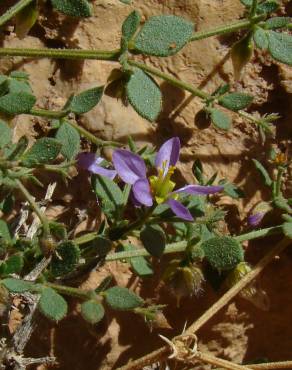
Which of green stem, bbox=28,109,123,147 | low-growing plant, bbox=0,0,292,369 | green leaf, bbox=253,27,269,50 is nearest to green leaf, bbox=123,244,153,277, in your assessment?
low-growing plant, bbox=0,0,292,369

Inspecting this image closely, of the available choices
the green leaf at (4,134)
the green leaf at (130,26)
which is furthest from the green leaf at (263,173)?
the green leaf at (4,134)

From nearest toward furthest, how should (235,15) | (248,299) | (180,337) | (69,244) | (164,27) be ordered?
(69,244) → (164,27) → (180,337) → (248,299) → (235,15)

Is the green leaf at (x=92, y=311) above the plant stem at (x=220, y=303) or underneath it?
above

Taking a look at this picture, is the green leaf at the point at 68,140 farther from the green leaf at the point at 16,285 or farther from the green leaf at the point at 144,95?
the green leaf at the point at 16,285

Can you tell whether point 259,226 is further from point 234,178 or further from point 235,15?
point 235,15

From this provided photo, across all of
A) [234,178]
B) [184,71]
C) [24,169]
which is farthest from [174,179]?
[24,169]

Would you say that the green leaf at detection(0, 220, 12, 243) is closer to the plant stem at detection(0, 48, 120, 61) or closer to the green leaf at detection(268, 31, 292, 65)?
the plant stem at detection(0, 48, 120, 61)
